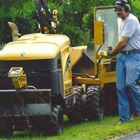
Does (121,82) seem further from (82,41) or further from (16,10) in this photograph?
(82,41)

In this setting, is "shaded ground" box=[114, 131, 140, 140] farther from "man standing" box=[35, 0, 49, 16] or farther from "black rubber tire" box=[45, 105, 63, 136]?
"man standing" box=[35, 0, 49, 16]

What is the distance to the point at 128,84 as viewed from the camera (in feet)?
32.2

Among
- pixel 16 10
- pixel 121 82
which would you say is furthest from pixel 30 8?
pixel 121 82

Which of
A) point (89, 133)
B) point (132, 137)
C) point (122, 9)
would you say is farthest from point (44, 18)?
point (132, 137)

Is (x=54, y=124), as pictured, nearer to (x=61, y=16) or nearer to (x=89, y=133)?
(x=89, y=133)

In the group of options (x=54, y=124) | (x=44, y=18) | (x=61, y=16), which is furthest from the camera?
(x=61, y=16)

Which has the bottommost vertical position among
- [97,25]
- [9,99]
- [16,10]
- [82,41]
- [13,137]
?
[82,41]

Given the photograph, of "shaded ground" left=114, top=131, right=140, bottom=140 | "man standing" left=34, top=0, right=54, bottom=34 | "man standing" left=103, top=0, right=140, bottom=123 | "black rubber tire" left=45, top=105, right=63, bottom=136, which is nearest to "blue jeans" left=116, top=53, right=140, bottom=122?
"man standing" left=103, top=0, right=140, bottom=123

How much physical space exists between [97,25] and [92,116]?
164cm

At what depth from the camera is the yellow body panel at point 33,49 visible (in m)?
9.62

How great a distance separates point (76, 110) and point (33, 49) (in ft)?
5.81

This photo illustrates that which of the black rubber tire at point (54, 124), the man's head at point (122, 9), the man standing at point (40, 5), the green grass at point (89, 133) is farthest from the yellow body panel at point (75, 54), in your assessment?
the black rubber tire at point (54, 124)

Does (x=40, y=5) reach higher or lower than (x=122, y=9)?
lower

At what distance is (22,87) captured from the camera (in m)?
9.32
